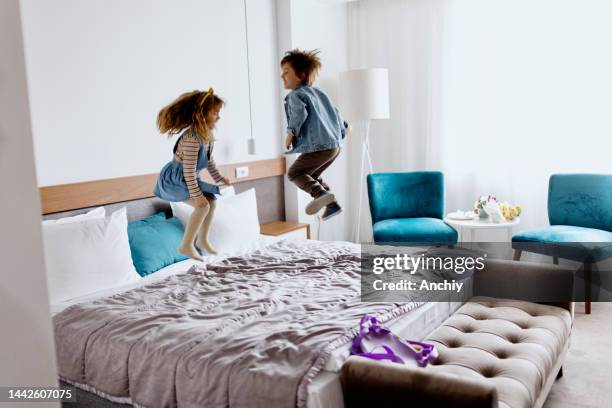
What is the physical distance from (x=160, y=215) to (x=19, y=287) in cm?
300

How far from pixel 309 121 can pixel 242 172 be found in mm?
2712

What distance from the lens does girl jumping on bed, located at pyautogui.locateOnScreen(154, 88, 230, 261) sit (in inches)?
55.0

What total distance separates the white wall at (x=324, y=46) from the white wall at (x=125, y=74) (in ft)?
0.89

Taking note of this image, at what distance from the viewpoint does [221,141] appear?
13.7 ft

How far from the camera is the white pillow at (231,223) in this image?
356cm

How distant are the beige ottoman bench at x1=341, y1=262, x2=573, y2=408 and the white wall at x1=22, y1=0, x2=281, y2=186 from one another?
1822 mm

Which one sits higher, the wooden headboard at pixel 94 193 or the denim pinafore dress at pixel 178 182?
the denim pinafore dress at pixel 178 182

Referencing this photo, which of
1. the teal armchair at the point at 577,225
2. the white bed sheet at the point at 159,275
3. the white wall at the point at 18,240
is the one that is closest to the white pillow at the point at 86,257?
the white bed sheet at the point at 159,275

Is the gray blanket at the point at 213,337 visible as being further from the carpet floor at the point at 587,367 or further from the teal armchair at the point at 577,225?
the teal armchair at the point at 577,225

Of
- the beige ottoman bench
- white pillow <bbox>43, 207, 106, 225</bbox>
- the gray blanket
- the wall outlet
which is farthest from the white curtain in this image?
white pillow <bbox>43, 207, 106, 225</bbox>

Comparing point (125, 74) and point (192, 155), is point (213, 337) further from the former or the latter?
point (125, 74)

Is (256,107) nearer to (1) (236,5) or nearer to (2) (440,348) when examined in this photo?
(1) (236,5)

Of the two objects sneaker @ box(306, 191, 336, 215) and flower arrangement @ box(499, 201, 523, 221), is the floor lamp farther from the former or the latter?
sneaker @ box(306, 191, 336, 215)

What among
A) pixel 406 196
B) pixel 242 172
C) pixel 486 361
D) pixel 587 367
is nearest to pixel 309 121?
pixel 486 361
